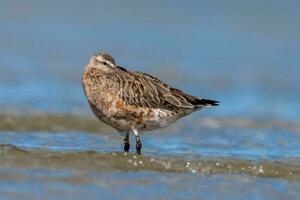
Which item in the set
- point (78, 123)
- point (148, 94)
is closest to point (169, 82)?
point (78, 123)

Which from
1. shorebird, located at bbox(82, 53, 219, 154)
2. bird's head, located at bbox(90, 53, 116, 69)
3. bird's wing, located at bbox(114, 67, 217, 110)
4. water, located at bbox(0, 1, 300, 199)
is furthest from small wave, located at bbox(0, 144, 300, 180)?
bird's head, located at bbox(90, 53, 116, 69)

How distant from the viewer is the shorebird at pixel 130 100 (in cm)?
1220

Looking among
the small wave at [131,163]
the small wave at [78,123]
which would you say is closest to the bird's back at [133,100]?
the small wave at [131,163]

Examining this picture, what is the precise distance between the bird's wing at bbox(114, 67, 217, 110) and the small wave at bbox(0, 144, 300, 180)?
737mm

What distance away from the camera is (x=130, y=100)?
12.3 metres

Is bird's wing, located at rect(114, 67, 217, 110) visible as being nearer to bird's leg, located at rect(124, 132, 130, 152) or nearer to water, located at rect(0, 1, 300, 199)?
bird's leg, located at rect(124, 132, 130, 152)

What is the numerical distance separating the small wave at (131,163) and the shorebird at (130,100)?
565mm

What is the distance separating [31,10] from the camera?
26.9m

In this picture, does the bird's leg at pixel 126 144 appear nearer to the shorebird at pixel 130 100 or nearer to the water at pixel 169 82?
the shorebird at pixel 130 100

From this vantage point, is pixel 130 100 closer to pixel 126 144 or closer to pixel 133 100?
pixel 133 100

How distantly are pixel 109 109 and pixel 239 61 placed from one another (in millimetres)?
10767

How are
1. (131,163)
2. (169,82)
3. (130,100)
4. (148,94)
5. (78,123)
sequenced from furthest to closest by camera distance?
(169,82)
(78,123)
(148,94)
(130,100)
(131,163)

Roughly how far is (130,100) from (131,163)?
1.13m

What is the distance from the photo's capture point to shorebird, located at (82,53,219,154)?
40.0ft
